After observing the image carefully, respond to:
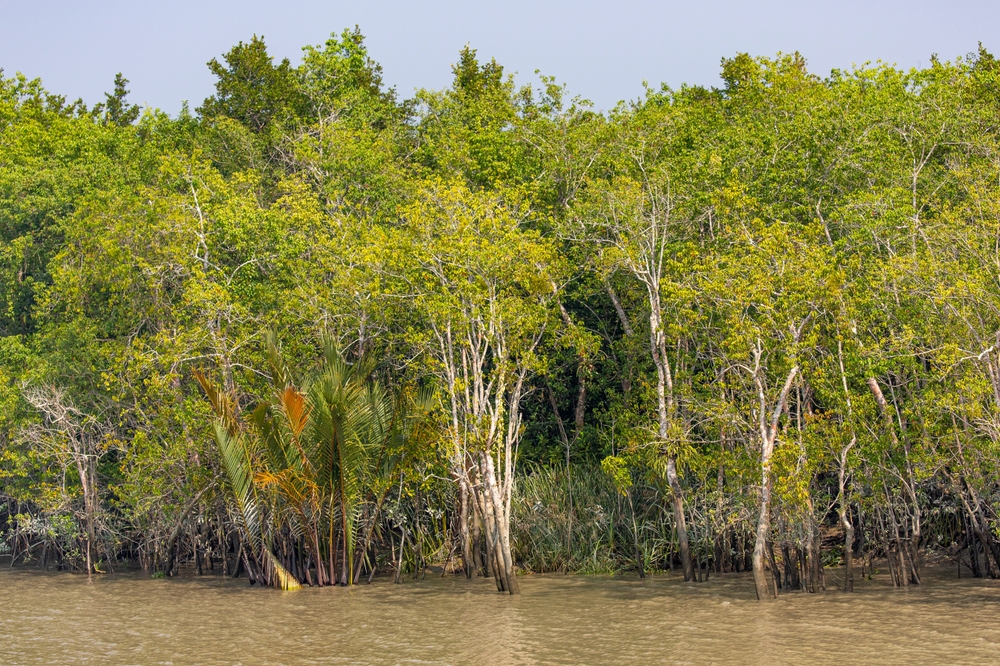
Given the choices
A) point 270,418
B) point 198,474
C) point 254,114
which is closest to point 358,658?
point 270,418

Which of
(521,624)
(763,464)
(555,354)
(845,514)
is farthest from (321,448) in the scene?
(845,514)

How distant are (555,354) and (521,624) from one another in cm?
818

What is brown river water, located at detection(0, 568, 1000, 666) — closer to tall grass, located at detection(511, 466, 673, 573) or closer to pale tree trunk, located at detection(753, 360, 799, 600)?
pale tree trunk, located at detection(753, 360, 799, 600)

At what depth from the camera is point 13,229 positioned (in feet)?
100

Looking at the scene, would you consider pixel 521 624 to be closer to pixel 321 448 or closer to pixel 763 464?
pixel 763 464

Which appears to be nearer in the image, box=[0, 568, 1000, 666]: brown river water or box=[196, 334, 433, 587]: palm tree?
box=[0, 568, 1000, 666]: brown river water

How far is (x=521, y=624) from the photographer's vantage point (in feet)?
46.7

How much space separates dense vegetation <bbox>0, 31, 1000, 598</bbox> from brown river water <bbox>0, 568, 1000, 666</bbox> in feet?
2.87

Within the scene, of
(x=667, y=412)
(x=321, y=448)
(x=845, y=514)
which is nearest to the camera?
(x=845, y=514)

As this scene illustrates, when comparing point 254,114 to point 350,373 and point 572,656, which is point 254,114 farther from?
point 572,656

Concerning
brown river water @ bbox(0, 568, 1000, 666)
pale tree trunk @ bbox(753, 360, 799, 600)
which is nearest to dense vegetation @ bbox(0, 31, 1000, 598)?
pale tree trunk @ bbox(753, 360, 799, 600)

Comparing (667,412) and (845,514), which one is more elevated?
(667,412)

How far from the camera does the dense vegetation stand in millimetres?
15633

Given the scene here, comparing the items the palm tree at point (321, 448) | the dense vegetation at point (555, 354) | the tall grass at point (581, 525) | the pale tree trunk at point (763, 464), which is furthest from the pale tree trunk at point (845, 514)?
the palm tree at point (321, 448)
